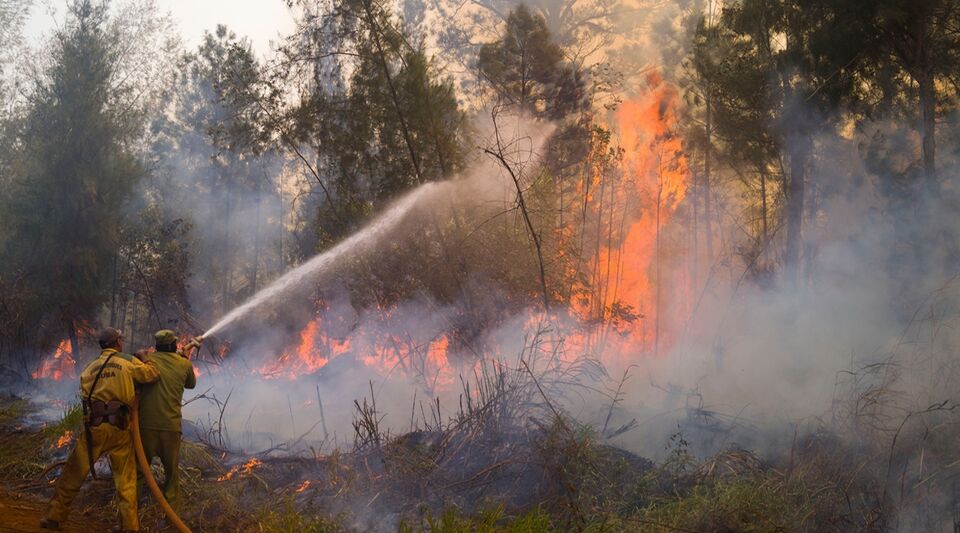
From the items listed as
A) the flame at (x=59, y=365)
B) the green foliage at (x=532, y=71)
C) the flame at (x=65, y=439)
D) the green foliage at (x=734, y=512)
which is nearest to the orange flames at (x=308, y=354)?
the flame at (x=59, y=365)

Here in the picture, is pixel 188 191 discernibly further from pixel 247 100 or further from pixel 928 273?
pixel 928 273

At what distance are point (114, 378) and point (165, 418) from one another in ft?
2.26

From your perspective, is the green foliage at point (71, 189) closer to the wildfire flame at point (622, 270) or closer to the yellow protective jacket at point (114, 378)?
the wildfire flame at point (622, 270)

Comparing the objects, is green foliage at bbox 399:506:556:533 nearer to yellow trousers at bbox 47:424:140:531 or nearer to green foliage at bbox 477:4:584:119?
yellow trousers at bbox 47:424:140:531

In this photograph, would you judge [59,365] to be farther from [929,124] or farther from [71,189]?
[929,124]

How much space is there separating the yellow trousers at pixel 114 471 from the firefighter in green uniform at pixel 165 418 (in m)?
0.29

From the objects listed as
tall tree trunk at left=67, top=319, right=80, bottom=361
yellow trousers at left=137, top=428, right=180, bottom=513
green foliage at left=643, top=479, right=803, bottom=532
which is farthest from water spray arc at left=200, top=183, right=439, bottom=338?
green foliage at left=643, top=479, right=803, bottom=532

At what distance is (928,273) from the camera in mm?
11719

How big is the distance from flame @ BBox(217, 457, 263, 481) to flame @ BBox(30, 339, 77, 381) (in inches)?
493

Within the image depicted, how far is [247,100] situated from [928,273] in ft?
41.1

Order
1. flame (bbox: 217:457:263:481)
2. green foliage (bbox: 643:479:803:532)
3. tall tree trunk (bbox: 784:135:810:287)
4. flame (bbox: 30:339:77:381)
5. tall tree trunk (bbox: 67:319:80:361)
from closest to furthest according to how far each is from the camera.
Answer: green foliage (bbox: 643:479:803:532)
flame (bbox: 217:457:263:481)
tall tree trunk (bbox: 784:135:810:287)
tall tree trunk (bbox: 67:319:80:361)
flame (bbox: 30:339:77:381)

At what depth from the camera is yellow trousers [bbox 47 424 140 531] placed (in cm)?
664

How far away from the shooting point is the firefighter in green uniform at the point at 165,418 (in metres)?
7.14

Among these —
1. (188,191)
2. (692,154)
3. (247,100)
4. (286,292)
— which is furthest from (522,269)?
(188,191)
